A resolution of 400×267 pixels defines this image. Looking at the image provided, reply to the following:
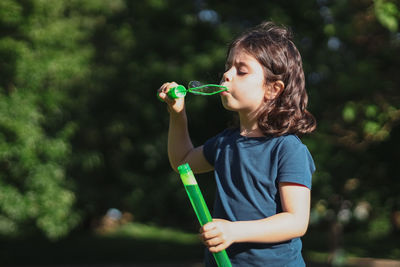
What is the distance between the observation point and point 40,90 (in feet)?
27.0

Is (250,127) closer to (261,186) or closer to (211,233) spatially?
(261,186)

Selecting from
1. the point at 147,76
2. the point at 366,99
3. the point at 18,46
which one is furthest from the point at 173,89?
the point at 147,76

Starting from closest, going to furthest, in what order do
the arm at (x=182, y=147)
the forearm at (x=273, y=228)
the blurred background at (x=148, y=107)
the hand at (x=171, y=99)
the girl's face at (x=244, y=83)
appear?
the forearm at (x=273, y=228), the girl's face at (x=244, y=83), the hand at (x=171, y=99), the arm at (x=182, y=147), the blurred background at (x=148, y=107)

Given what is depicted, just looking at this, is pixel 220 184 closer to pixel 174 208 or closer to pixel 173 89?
pixel 173 89

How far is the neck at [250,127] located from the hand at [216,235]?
0.51 metres

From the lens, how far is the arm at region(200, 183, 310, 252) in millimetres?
1536

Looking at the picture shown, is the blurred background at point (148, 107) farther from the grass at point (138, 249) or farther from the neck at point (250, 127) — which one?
the neck at point (250, 127)

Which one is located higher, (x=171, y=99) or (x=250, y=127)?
(x=171, y=99)

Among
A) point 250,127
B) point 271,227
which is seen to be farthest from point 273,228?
point 250,127

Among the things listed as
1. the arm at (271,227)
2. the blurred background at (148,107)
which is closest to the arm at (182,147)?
the arm at (271,227)

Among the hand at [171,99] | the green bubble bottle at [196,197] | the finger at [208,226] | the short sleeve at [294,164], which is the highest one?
the hand at [171,99]

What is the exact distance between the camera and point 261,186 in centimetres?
181

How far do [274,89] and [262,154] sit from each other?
0.91 ft

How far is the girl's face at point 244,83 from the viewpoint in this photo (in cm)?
191
